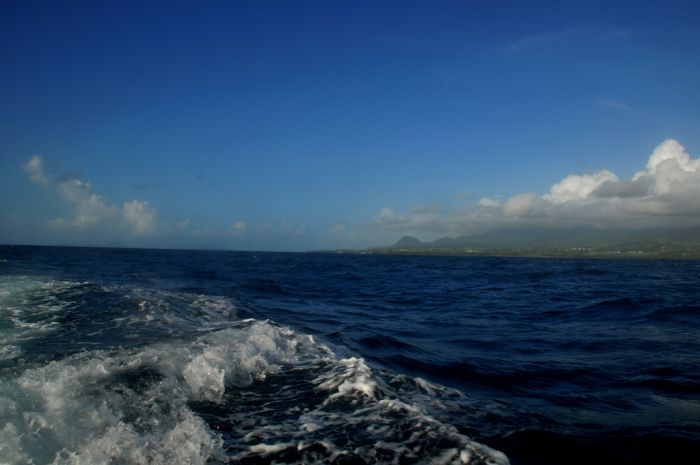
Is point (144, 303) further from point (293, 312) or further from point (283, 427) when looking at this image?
point (283, 427)

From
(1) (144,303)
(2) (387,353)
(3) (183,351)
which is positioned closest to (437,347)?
(2) (387,353)

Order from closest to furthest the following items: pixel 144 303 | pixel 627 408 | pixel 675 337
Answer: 1. pixel 627 408
2. pixel 675 337
3. pixel 144 303

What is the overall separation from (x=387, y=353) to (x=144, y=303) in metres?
9.96

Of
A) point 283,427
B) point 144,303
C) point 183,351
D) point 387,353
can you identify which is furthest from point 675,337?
point 144,303

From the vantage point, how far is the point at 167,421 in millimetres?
5980

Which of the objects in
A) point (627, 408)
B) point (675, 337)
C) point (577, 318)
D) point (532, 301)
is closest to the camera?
point (627, 408)

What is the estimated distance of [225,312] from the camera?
16344 mm

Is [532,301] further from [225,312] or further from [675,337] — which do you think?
[225,312]

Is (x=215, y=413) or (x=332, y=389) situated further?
(x=332, y=389)

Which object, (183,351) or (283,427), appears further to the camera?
(183,351)

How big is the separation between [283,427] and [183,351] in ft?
13.4

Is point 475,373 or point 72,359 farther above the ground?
point 72,359

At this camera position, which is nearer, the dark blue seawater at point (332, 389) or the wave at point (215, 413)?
the wave at point (215, 413)

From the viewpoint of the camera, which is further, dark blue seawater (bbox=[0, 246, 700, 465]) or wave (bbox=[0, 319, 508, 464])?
dark blue seawater (bbox=[0, 246, 700, 465])
